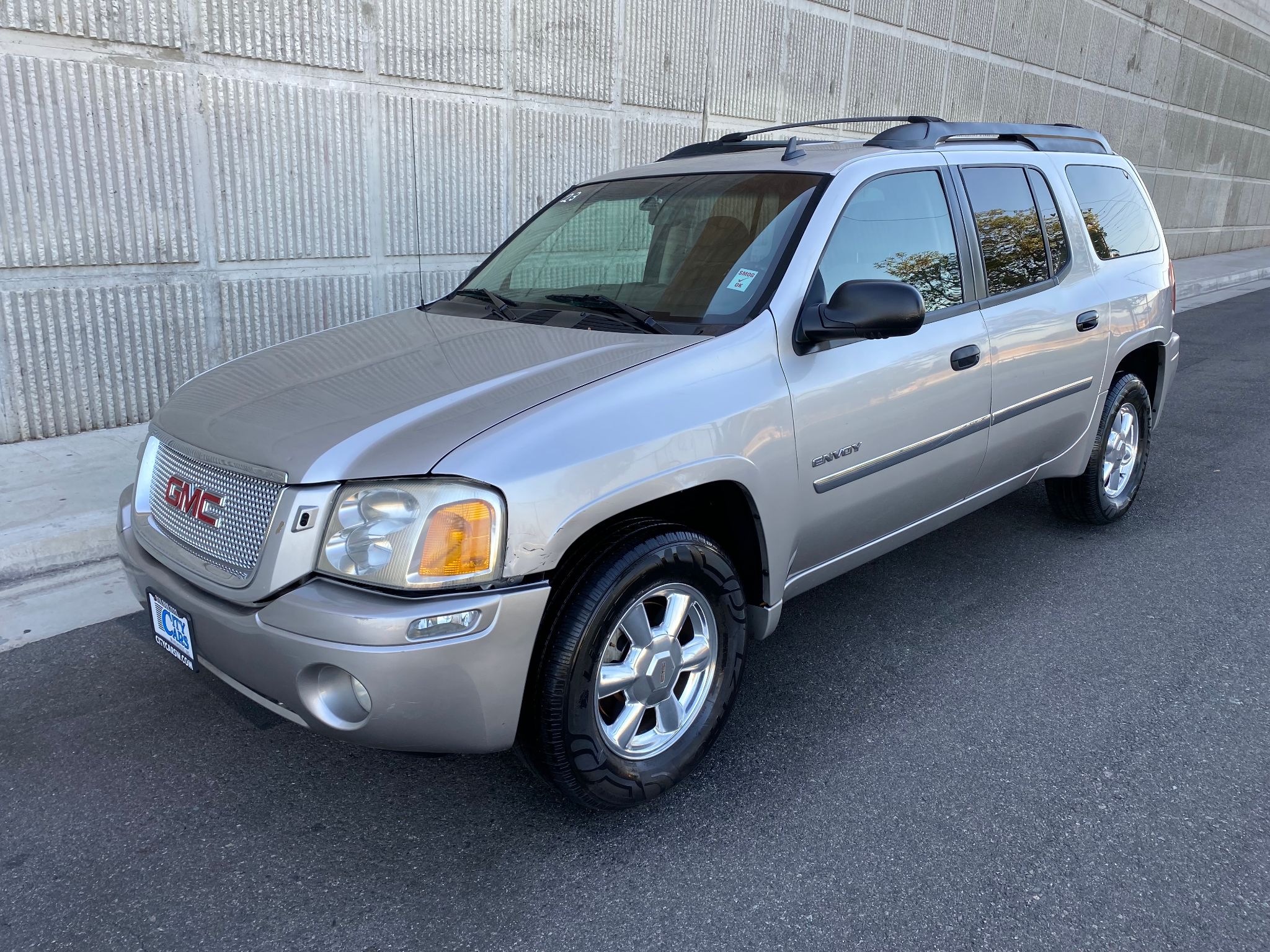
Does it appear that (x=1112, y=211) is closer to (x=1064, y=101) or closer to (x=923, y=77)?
(x=923, y=77)

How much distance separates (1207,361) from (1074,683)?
26.2ft

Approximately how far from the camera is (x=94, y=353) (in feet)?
19.0

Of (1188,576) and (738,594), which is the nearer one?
(738,594)

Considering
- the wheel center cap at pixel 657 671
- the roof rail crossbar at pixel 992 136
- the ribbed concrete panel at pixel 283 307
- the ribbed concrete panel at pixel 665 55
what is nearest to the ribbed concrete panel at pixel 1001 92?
the ribbed concrete panel at pixel 665 55

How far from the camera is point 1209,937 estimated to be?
2309mm

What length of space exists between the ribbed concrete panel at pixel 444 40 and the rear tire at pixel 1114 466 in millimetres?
5093

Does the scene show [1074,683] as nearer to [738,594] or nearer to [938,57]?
[738,594]

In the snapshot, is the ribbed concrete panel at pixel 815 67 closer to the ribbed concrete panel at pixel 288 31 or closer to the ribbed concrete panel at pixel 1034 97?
the ribbed concrete panel at pixel 1034 97

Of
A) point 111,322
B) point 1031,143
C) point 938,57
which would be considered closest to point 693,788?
point 1031,143

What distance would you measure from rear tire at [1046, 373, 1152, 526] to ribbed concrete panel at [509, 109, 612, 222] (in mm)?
4841

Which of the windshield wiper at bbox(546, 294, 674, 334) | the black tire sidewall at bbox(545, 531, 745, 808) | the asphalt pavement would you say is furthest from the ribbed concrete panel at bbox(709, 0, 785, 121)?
the black tire sidewall at bbox(545, 531, 745, 808)

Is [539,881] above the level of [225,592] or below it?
below

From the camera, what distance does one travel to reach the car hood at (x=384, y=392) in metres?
2.46

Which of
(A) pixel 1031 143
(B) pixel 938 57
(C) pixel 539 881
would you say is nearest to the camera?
(C) pixel 539 881
